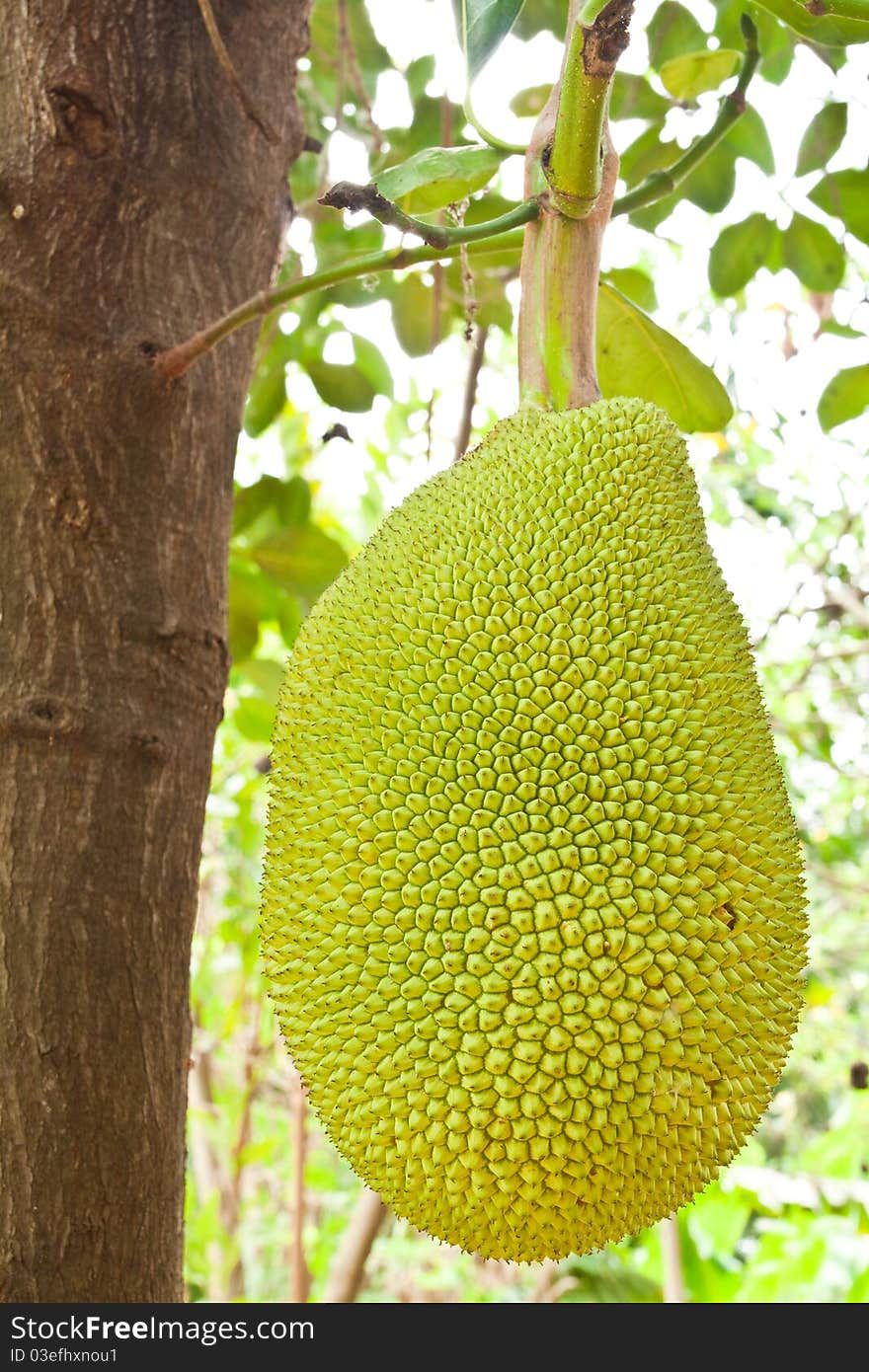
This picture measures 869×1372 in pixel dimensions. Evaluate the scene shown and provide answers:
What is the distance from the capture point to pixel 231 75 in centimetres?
90

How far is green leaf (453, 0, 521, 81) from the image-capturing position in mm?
774

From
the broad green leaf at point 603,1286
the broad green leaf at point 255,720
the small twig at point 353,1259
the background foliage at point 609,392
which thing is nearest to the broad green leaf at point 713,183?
the background foliage at point 609,392

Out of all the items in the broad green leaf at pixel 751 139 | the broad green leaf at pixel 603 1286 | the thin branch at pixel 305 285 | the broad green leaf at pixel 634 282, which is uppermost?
the broad green leaf at pixel 751 139

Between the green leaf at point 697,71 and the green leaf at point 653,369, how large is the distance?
0.89 ft

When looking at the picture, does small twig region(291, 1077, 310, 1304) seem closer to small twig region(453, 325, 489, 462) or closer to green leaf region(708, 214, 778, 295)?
small twig region(453, 325, 489, 462)

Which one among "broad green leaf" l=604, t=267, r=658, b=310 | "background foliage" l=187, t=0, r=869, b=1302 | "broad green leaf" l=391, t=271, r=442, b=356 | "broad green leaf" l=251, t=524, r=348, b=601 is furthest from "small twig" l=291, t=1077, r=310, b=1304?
"broad green leaf" l=604, t=267, r=658, b=310

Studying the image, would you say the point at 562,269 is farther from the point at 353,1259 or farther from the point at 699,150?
the point at 353,1259

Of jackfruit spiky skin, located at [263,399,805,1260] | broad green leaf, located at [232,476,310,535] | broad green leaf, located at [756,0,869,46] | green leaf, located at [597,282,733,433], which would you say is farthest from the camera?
broad green leaf, located at [232,476,310,535]

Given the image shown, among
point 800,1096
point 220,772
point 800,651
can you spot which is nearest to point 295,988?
point 220,772

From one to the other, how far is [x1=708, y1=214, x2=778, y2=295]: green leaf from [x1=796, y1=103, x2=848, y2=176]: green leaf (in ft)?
0.34

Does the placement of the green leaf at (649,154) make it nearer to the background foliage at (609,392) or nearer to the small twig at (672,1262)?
the background foliage at (609,392)

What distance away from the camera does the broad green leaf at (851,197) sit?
4.12 ft

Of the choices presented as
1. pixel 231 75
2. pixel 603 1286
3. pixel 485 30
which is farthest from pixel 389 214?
pixel 603 1286

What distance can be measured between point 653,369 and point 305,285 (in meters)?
0.42
